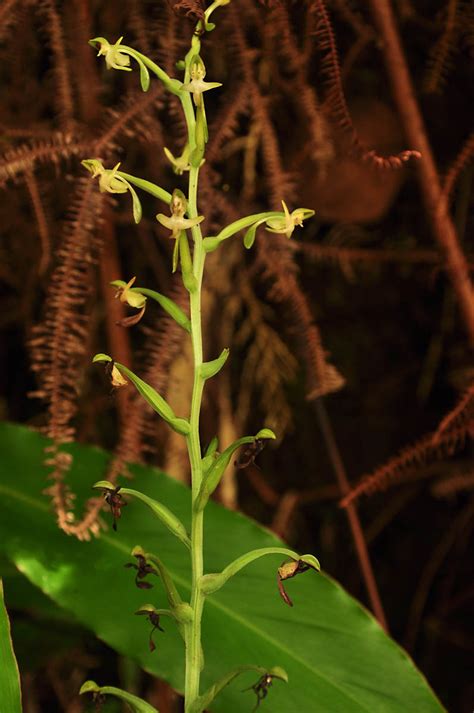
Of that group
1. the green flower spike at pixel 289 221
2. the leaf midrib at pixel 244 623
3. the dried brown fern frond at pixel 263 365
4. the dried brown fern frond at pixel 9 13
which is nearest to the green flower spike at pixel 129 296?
the green flower spike at pixel 289 221

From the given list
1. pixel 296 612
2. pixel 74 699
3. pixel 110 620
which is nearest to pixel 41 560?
pixel 110 620

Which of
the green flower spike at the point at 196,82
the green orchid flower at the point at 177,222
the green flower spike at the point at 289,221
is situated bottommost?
the green orchid flower at the point at 177,222

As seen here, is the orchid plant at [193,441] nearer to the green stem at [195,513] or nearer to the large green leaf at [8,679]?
the green stem at [195,513]

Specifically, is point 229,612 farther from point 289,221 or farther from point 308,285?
point 308,285

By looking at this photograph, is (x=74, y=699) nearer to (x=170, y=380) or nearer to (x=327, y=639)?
(x=170, y=380)

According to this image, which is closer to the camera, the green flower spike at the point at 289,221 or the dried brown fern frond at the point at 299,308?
the green flower spike at the point at 289,221

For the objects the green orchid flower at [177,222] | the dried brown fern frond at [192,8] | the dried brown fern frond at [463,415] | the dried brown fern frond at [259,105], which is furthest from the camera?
the dried brown fern frond at [259,105]

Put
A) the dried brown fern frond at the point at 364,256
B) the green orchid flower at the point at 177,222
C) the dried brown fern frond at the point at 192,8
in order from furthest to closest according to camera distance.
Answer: the dried brown fern frond at the point at 364,256
the dried brown fern frond at the point at 192,8
the green orchid flower at the point at 177,222

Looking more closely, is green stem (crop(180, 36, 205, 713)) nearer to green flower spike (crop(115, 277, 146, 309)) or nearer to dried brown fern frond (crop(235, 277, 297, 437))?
green flower spike (crop(115, 277, 146, 309))
